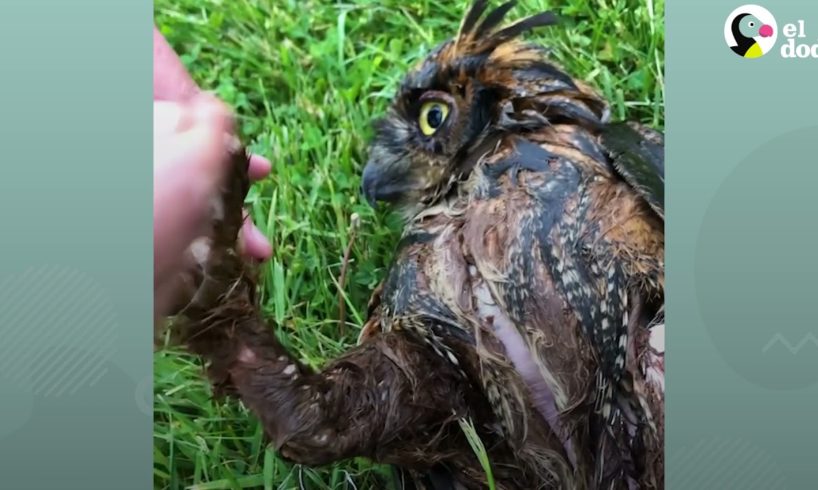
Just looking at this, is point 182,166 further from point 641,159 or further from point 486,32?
point 641,159

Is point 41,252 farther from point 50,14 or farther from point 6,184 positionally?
point 50,14

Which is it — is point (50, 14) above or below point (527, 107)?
below

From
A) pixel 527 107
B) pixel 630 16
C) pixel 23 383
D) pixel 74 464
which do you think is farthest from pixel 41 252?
pixel 630 16

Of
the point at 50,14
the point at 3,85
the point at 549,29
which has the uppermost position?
the point at 549,29

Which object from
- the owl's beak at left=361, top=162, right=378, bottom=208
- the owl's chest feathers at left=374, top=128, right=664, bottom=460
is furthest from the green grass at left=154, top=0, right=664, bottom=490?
the owl's chest feathers at left=374, top=128, right=664, bottom=460

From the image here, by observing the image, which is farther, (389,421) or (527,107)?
(527,107)

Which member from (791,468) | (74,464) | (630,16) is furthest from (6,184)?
(791,468)

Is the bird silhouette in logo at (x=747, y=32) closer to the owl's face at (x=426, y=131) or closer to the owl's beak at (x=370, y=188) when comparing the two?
the owl's face at (x=426, y=131)
